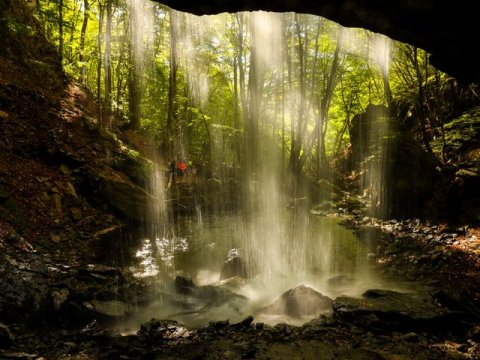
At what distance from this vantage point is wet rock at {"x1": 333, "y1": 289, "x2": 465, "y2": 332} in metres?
5.53

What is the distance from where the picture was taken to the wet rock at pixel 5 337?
4.76 metres

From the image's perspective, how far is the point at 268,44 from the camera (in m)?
22.1

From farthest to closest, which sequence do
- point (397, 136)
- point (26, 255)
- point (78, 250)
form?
point (397, 136)
point (78, 250)
point (26, 255)

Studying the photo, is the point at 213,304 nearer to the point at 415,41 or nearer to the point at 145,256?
the point at 145,256

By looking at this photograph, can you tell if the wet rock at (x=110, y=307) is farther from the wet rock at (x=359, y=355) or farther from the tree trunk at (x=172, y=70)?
the tree trunk at (x=172, y=70)

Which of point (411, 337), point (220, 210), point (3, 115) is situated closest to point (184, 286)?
point (411, 337)

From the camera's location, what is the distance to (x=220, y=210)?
1831 centimetres

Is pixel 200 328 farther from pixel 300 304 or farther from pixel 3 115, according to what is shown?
pixel 3 115

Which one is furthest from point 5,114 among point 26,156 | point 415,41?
point 415,41

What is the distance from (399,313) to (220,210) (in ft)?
43.5

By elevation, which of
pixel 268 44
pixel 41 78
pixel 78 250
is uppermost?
pixel 268 44

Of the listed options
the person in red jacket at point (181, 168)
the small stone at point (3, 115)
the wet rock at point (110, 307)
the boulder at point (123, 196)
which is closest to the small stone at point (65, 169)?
the boulder at point (123, 196)

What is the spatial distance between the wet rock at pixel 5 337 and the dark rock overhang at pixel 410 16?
5.59 meters

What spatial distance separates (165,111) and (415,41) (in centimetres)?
2078
